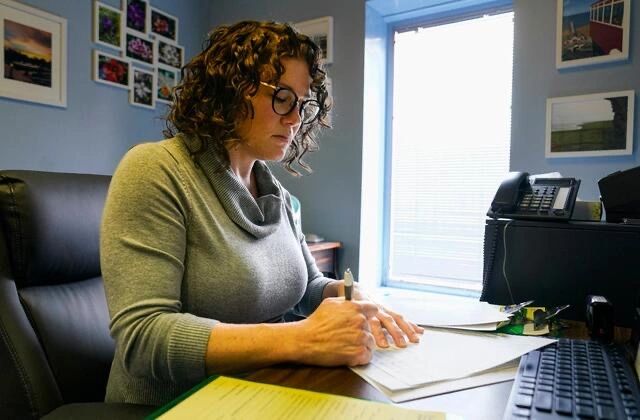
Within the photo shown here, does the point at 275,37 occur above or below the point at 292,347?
above

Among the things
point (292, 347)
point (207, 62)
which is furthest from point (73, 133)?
point (292, 347)

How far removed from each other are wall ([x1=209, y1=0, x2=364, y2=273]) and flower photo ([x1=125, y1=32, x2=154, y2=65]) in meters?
0.82

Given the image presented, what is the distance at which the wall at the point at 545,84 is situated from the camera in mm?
1791

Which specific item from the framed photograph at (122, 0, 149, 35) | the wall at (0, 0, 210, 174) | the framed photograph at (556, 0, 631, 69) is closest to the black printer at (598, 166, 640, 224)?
the framed photograph at (556, 0, 631, 69)

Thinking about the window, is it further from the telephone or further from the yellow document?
the yellow document

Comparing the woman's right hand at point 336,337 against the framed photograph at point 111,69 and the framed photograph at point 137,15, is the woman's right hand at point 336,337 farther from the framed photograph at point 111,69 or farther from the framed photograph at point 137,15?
the framed photograph at point 137,15

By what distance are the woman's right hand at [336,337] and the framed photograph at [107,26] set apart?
2.06 meters

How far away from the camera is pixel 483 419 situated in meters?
0.53

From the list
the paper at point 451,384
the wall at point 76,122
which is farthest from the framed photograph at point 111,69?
the paper at point 451,384

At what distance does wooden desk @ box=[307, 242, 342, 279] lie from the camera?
7.35ft

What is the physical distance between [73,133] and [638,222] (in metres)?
2.18

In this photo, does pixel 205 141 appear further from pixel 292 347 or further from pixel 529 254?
pixel 529 254

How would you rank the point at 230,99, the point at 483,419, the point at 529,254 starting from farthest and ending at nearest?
the point at 529,254 → the point at 230,99 → the point at 483,419

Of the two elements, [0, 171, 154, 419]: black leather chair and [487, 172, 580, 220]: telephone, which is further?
[487, 172, 580, 220]: telephone
